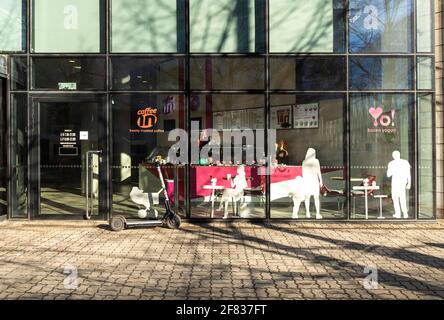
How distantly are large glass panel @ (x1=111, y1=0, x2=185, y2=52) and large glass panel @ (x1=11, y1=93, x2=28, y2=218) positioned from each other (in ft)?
7.31

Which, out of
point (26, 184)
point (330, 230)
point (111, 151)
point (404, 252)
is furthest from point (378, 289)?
point (26, 184)

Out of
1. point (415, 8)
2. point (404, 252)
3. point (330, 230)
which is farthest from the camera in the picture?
point (415, 8)

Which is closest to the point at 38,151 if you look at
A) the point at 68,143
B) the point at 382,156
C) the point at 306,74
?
the point at 68,143

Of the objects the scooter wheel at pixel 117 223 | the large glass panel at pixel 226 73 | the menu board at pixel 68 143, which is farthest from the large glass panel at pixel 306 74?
the menu board at pixel 68 143

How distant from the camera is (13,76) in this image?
11.1 metres

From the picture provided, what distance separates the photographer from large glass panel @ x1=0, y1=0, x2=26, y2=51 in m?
11.1

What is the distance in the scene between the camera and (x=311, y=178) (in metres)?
11.2

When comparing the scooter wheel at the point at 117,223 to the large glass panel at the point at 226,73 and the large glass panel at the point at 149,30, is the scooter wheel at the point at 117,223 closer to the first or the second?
the large glass panel at the point at 226,73

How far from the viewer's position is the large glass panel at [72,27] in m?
11.1

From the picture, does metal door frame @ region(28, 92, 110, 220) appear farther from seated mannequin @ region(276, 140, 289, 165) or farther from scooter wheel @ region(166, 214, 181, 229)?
seated mannequin @ region(276, 140, 289, 165)

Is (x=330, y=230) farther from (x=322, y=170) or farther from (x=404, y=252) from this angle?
(x=404, y=252)

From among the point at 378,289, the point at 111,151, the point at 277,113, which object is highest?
the point at 277,113

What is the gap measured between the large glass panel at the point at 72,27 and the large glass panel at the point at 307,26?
11.3 ft

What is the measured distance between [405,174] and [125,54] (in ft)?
19.5
